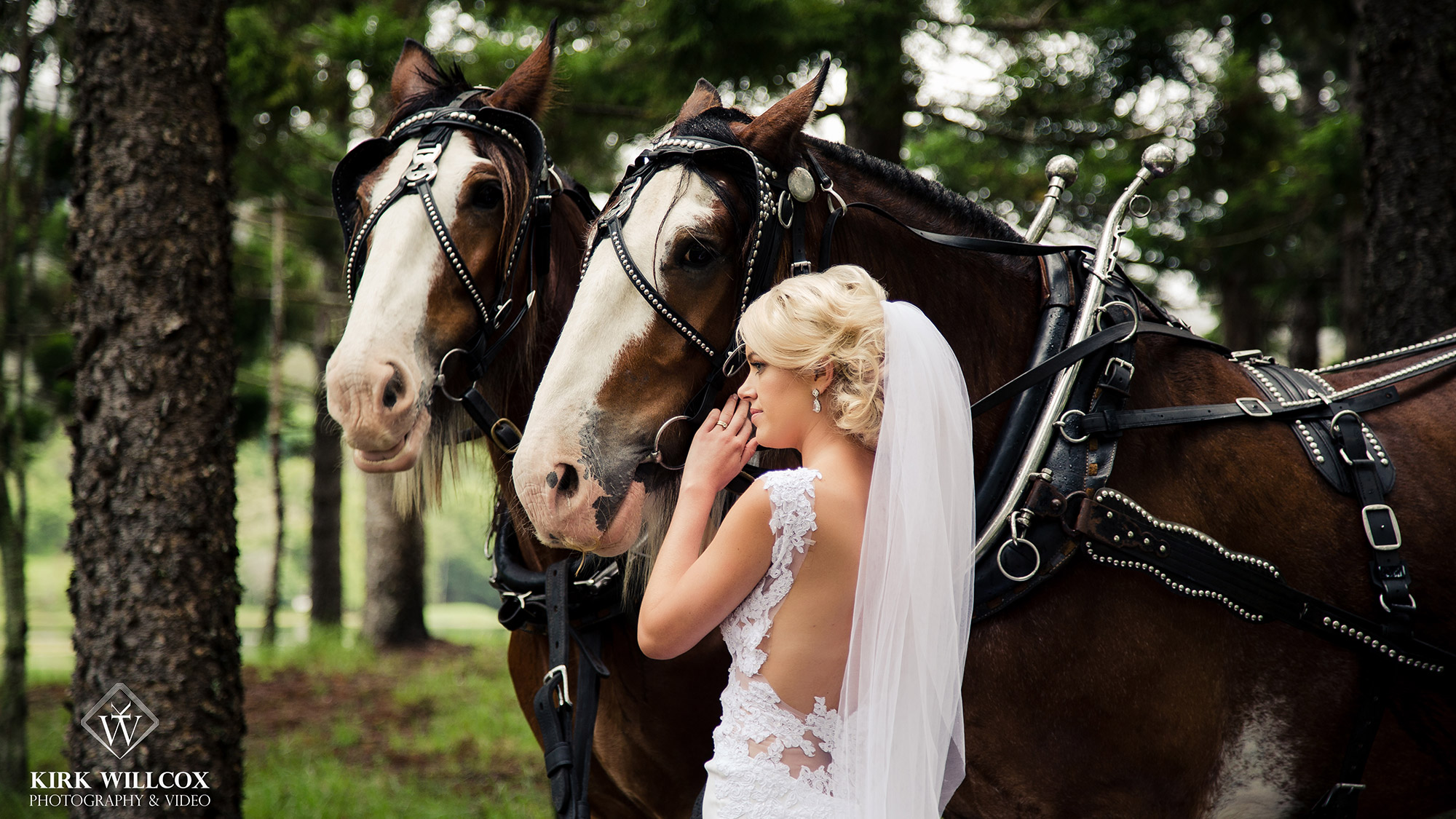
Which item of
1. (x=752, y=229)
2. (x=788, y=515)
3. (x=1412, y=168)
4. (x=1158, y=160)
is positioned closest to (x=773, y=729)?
(x=788, y=515)

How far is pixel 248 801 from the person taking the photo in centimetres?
473

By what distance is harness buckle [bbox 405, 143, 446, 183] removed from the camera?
96.6 inches

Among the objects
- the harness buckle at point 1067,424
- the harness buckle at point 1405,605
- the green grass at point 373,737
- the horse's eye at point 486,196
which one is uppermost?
the horse's eye at point 486,196

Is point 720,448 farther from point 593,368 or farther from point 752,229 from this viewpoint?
A: point 752,229

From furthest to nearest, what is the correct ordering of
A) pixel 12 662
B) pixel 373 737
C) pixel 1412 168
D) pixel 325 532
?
pixel 325 532
pixel 373 737
pixel 12 662
pixel 1412 168

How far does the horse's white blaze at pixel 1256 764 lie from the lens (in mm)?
1969

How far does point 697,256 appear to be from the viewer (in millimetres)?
1984

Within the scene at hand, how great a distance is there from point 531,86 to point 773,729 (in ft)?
6.60

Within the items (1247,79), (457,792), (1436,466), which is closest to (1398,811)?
(1436,466)

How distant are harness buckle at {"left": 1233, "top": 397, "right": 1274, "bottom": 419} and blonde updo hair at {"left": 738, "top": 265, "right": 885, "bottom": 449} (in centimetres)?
91

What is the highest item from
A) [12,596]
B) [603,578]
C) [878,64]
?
[878,64]

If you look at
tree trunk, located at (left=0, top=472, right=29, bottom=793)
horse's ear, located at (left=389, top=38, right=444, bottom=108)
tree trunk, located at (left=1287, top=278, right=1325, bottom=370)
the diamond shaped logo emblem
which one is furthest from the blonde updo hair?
tree trunk, located at (left=1287, top=278, right=1325, bottom=370)

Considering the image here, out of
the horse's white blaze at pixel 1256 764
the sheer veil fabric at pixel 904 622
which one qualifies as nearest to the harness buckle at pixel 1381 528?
the horse's white blaze at pixel 1256 764

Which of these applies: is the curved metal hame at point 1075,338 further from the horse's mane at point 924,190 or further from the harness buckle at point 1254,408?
the harness buckle at point 1254,408
